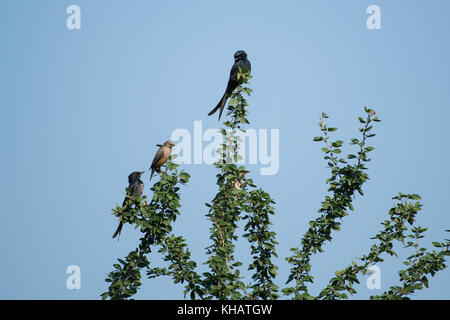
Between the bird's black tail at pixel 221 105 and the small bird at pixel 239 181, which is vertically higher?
the bird's black tail at pixel 221 105

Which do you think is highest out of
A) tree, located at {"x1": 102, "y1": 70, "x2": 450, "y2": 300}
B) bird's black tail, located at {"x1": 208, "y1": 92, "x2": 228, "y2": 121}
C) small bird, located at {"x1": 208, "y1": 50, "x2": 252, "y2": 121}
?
small bird, located at {"x1": 208, "y1": 50, "x2": 252, "y2": 121}

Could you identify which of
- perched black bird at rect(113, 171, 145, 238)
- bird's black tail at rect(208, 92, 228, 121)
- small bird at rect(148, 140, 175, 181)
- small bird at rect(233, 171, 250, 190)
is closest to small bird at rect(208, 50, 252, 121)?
bird's black tail at rect(208, 92, 228, 121)

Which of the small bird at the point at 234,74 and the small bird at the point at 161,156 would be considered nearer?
the small bird at the point at 161,156

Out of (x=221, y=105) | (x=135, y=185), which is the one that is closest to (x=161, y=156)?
(x=135, y=185)

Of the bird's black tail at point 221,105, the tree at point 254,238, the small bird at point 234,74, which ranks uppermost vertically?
the small bird at point 234,74

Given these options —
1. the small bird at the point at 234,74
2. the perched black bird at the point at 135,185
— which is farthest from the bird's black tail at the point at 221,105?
the perched black bird at the point at 135,185

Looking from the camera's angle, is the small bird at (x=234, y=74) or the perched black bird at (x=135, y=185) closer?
the perched black bird at (x=135, y=185)

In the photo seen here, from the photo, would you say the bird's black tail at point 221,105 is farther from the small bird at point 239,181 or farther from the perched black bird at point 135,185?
the small bird at point 239,181

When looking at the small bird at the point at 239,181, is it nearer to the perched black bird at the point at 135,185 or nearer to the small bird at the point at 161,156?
the small bird at the point at 161,156

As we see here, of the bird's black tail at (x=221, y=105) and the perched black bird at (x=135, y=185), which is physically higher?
the bird's black tail at (x=221, y=105)

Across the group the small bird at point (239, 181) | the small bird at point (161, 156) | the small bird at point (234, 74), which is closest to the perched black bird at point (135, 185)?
the small bird at point (161, 156)

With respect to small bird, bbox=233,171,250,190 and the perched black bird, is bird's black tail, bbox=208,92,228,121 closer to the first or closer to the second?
the perched black bird

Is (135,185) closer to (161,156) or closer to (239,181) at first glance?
(161,156)
